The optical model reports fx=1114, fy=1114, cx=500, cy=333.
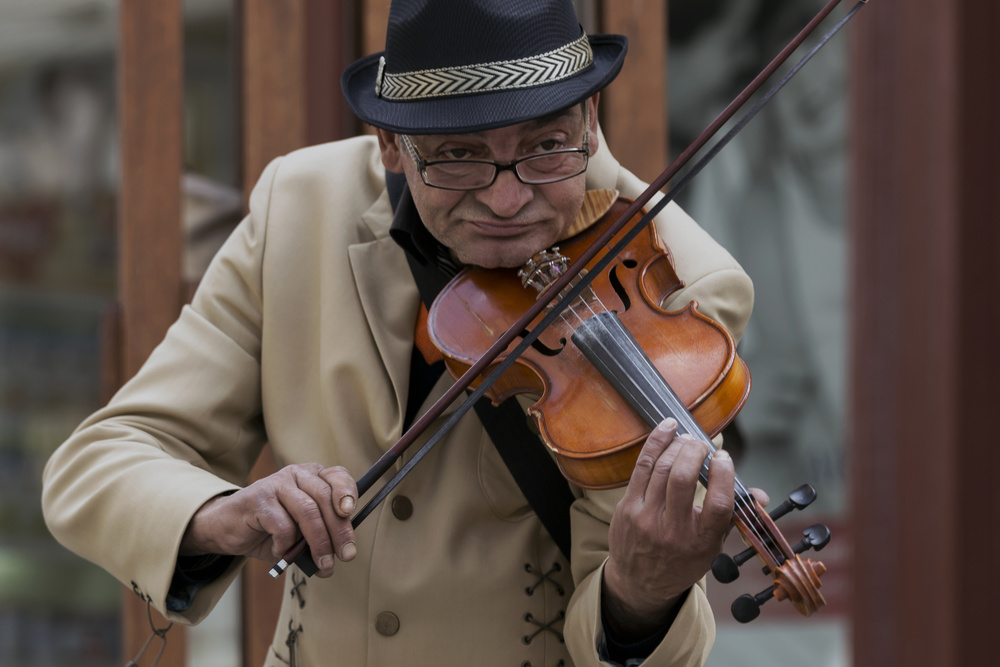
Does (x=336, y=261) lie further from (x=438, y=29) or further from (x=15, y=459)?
(x=15, y=459)

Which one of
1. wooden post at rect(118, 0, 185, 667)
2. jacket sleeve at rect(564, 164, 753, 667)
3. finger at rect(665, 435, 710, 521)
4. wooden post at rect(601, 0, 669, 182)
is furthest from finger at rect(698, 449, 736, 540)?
wooden post at rect(118, 0, 185, 667)

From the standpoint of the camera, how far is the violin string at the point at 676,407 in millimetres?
1195

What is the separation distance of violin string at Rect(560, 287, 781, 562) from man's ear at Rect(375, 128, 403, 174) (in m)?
0.38

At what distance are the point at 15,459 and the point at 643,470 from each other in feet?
7.30

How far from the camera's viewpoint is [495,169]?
56.1 inches

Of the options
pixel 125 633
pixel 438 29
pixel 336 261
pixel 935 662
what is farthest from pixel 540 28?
pixel 935 662

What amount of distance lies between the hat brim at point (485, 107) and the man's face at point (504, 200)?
0.04 metres

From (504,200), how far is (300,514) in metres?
0.47

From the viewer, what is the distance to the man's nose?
142 centimetres

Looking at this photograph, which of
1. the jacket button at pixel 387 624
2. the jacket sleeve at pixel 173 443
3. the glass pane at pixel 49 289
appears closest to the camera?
the jacket sleeve at pixel 173 443

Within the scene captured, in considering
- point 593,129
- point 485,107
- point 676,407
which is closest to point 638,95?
point 593,129

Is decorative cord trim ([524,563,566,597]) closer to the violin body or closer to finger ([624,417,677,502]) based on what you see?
the violin body

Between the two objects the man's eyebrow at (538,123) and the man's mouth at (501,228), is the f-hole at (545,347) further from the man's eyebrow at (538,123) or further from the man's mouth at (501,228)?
the man's eyebrow at (538,123)

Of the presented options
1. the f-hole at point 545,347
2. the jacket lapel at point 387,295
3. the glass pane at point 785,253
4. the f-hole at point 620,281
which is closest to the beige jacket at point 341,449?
the jacket lapel at point 387,295
